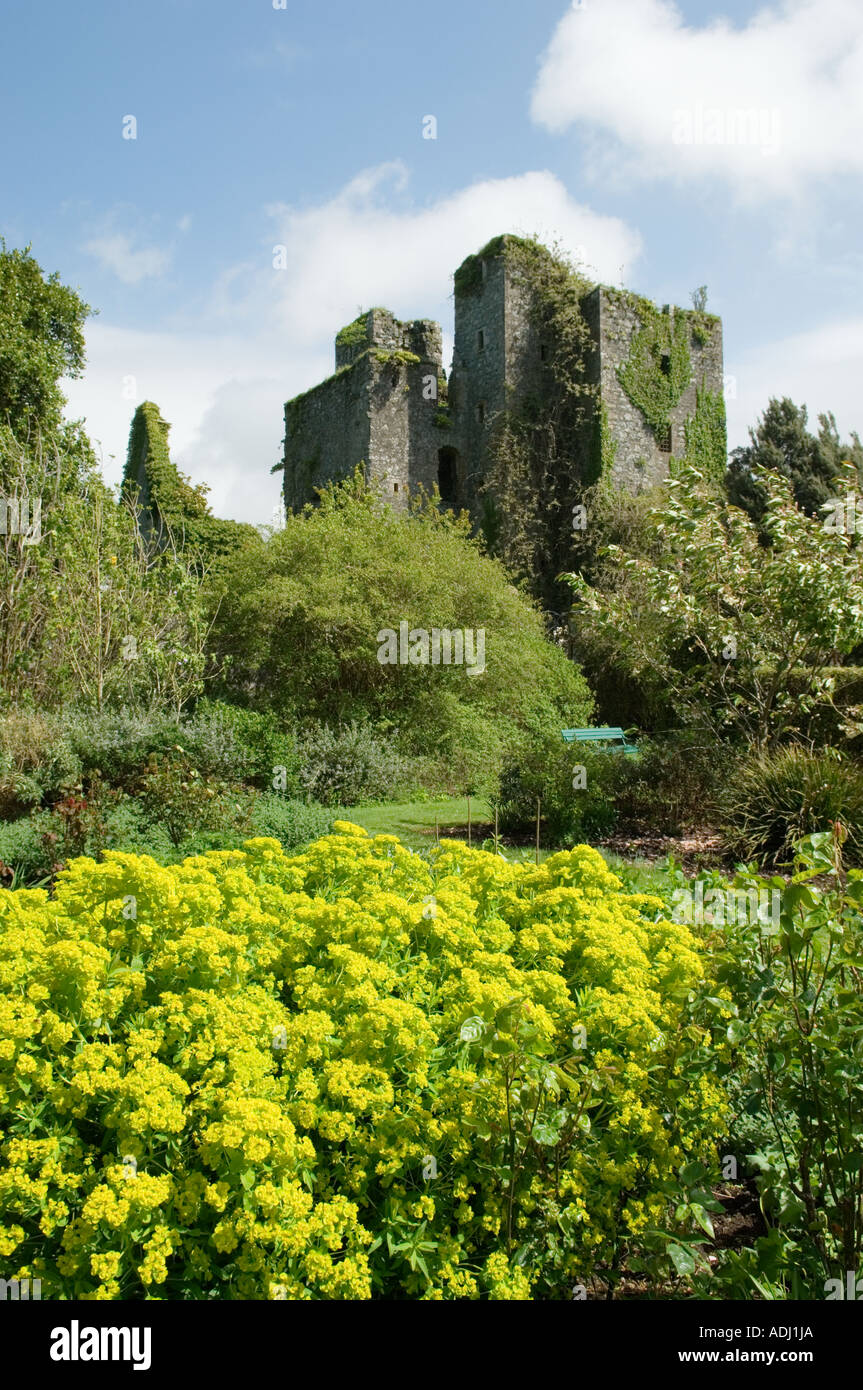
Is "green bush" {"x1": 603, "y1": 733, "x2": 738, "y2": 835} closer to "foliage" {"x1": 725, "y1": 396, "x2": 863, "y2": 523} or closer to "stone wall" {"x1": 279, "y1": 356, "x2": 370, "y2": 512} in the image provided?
"stone wall" {"x1": 279, "y1": 356, "x2": 370, "y2": 512}

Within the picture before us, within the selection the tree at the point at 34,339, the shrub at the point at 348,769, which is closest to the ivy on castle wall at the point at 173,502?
the tree at the point at 34,339

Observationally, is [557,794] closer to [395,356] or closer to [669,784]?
[669,784]

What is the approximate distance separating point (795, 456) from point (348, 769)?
2185cm

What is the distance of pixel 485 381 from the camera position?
23.9 m

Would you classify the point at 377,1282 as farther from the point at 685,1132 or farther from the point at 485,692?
the point at 485,692

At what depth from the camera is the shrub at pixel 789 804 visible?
7.61 metres

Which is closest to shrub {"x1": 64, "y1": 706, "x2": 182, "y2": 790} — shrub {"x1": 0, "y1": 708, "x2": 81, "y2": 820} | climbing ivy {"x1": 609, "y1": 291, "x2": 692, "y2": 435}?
shrub {"x1": 0, "y1": 708, "x2": 81, "y2": 820}

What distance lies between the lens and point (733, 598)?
375 inches

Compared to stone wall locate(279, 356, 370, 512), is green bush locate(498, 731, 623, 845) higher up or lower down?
lower down

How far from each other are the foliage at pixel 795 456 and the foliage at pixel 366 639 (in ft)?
47.7

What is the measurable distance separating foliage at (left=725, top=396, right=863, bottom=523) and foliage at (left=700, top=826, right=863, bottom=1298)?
1006 inches

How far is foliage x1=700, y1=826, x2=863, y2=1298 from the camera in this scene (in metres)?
2.24
